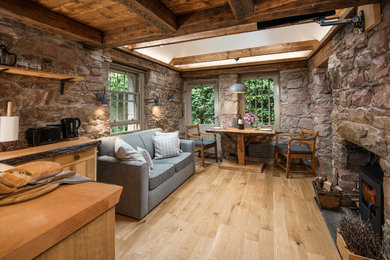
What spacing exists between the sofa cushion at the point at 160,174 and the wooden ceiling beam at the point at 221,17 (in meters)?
1.71

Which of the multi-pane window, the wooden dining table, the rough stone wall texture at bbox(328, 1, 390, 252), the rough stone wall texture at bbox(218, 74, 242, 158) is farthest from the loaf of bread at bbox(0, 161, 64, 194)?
the multi-pane window

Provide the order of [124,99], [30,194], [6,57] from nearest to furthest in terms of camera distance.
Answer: [30,194] < [6,57] < [124,99]

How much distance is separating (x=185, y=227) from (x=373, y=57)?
2334 mm

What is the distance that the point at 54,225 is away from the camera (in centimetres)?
55

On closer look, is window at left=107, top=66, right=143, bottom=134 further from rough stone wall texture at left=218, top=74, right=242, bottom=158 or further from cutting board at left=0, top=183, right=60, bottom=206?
cutting board at left=0, top=183, right=60, bottom=206

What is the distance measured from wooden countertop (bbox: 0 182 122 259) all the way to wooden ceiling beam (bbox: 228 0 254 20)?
1765 mm

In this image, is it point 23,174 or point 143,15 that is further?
point 143,15

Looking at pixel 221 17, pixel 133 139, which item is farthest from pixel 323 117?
pixel 133 139

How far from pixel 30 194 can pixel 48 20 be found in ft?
7.03

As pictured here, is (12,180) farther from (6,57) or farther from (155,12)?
(155,12)

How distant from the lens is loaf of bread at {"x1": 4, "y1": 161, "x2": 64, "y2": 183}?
80cm

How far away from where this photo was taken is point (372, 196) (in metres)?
1.84

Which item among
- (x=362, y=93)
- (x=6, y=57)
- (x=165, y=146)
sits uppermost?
(x=6, y=57)

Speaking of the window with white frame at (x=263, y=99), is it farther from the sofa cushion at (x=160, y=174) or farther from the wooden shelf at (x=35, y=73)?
the wooden shelf at (x=35, y=73)
